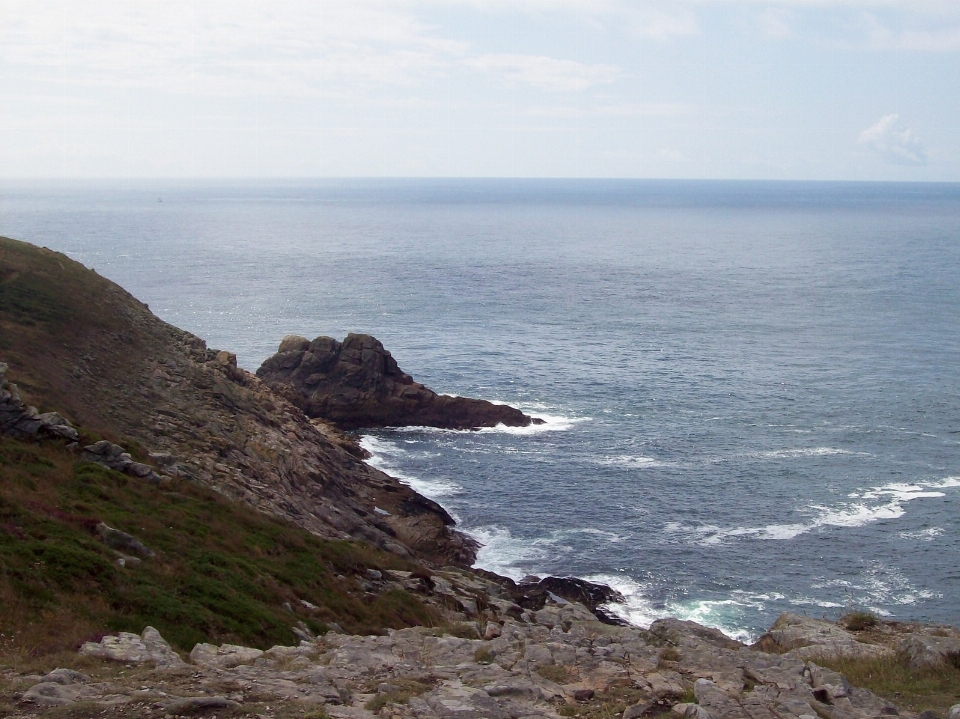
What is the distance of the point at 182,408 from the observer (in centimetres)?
4512

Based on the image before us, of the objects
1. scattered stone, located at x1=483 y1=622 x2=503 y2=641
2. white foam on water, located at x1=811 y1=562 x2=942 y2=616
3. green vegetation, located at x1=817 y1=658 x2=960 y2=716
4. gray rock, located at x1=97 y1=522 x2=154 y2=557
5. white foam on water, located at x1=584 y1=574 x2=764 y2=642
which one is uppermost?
gray rock, located at x1=97 y1=522 x2=154 y2=557

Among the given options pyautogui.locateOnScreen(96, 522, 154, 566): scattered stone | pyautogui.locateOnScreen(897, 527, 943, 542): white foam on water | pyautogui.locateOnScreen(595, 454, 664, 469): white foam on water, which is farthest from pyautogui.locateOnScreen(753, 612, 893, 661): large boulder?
pyautogui.locateOnScreen(595, 454, 664, 469): white foam on water

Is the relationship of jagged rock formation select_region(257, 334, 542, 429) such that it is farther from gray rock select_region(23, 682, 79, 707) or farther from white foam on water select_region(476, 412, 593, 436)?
gray rock select_region(23, 682, 79, 707)

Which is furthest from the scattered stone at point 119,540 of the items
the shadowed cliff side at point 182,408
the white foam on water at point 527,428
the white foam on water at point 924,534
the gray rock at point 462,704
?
the white foam on water at point 527,428

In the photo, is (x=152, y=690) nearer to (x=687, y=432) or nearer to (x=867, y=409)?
(x=687, y=432)

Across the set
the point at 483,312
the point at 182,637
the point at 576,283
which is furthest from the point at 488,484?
the point at 576,283

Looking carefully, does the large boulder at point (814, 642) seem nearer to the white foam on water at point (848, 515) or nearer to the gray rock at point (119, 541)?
the gray rock at point (119, 541)

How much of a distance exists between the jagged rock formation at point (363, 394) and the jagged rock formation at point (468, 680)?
49.4 m

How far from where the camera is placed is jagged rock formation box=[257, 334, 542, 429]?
73125 millimetres

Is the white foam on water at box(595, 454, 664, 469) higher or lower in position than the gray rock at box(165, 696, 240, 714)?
lower

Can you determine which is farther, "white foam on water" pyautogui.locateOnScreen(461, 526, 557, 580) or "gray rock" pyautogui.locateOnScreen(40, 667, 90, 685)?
"white foam on water" pyautogui.locateOnScreen(461, 526, 557, 580)

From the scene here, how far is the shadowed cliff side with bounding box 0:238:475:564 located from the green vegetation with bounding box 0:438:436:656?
580cm

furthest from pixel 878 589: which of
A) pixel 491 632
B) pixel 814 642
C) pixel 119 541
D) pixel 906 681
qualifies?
pixel 119 541

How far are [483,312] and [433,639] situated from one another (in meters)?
98.8
